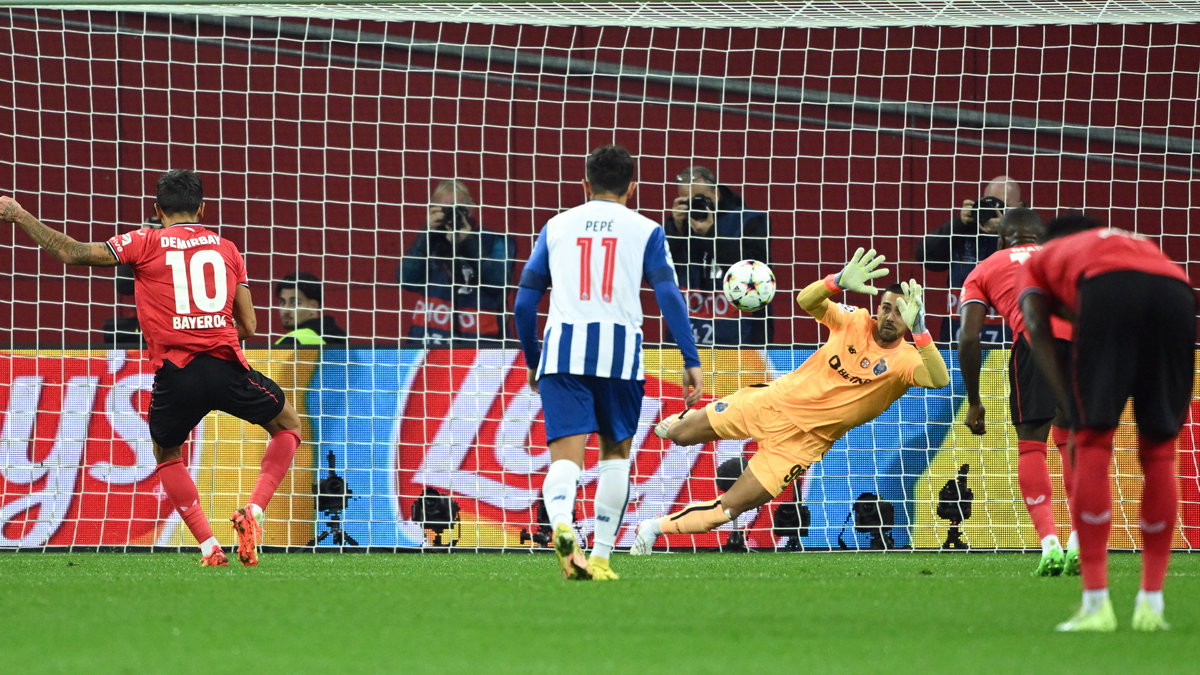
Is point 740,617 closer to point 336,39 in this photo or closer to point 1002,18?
point 1002,18

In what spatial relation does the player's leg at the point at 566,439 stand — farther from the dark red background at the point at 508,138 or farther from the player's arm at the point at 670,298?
the dark red background at the point at 508,138

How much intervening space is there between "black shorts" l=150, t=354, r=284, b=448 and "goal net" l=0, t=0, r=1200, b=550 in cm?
227

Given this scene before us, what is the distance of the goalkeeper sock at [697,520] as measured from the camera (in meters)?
9.16

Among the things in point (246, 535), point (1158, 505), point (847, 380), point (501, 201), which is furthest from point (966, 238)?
point (1158, 505)

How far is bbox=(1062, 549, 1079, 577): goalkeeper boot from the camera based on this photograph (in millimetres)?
7590

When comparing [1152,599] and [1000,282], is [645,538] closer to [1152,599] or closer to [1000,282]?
[1000,282]

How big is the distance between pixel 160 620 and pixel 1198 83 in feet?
31.3

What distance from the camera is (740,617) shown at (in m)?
5.24

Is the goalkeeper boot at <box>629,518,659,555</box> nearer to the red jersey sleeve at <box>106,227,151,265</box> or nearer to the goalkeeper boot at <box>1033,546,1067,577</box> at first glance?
the goalkeeper boot at <box>1033,546,1067,577</box>

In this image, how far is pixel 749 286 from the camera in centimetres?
912

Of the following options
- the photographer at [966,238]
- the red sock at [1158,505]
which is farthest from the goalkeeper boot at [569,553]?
the photographer at [966,238]

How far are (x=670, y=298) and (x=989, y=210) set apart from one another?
16.5 feet

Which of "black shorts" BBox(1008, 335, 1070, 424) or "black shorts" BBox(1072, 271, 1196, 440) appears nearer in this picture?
"black shorts" BBox(1072, 271, 1196, 440)

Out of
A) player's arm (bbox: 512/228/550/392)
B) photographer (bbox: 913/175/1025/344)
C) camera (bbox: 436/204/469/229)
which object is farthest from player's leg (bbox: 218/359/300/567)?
photographer (bbox: 913/175/1025/344)
